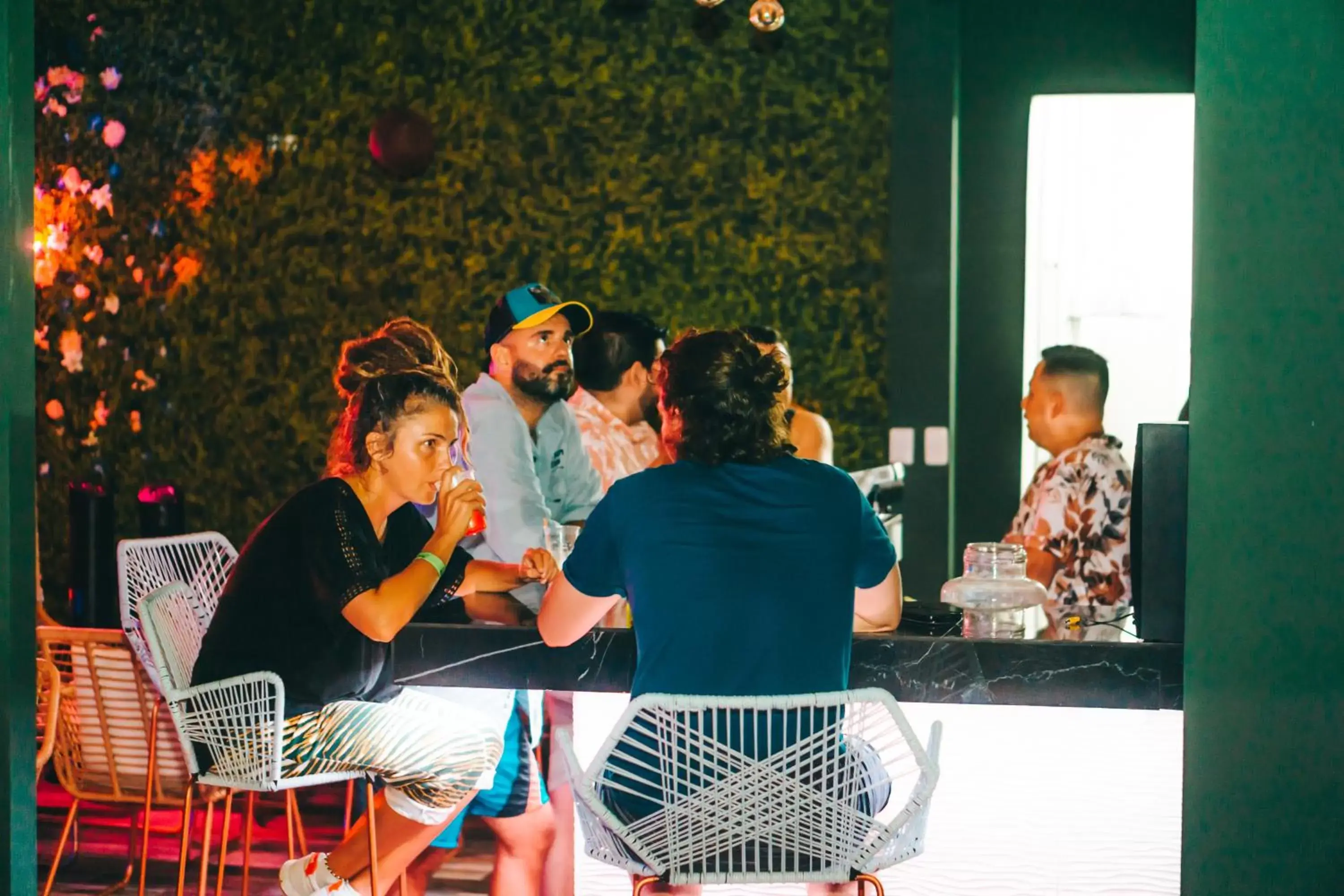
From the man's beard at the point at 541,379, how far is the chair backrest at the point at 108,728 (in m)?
1.25

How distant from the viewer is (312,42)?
5.29 meters

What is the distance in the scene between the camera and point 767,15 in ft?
15.5

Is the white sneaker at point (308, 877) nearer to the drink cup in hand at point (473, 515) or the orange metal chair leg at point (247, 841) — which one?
the orange metal chair leg at point (247, 841)

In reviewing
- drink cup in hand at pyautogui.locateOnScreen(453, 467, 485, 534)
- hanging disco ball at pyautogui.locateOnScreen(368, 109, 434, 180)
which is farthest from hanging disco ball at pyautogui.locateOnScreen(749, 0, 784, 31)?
drink cup in hand at pyautogui.locateOnScreen(453, 467, 485, 534)

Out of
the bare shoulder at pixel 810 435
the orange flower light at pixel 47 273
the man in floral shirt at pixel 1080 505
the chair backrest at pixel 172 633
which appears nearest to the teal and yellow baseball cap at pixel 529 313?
the bare shoulder at pixel 810 435

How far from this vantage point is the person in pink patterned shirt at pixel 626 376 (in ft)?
13.8

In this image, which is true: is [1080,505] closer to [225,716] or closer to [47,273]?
[225,716]

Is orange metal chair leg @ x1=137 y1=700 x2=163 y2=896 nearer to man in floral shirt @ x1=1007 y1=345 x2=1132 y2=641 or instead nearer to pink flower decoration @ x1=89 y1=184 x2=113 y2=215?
man in floral shirt @ x1=1007 y1=345 x2=1132 y2=641

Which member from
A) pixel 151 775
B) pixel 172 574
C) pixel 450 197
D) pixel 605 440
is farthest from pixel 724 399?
pixel 450 197

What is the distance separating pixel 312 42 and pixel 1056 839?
4220mm

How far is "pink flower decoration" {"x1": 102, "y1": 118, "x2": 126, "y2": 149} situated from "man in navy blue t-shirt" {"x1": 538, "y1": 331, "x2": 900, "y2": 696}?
3.96 m

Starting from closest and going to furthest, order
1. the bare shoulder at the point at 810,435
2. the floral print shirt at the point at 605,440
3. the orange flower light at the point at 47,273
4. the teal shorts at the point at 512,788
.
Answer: the teal shorts at the point at 512,788, the floral print shirt at the point at 605,440, the bare shoulder at the point at 810,435, the orange flower light at the point at 47,273

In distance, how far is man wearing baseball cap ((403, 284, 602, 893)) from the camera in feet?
9.04

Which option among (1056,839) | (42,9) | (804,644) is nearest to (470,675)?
(804,644)
